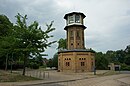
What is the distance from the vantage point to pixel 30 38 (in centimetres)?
2928

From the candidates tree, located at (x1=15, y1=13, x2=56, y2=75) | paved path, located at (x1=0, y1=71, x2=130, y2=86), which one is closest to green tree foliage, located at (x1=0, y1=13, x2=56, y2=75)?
tree, located at (x1=15, y1=13, x2=56, y2=75)

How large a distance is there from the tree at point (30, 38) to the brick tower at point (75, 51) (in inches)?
816

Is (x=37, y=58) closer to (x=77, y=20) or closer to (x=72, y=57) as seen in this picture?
(x=72, y=57)

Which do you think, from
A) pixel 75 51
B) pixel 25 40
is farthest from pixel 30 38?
pixel 75 51

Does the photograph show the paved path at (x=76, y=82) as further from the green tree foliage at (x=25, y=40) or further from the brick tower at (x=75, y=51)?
the brick tower at (x=75, y=51)

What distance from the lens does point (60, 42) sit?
73.4 m

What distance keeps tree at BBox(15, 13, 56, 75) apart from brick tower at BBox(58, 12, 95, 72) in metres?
Result: 20.7

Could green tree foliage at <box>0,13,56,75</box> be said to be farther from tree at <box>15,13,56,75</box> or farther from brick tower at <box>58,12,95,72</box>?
brick tower at <box>58,12,95,72</box>

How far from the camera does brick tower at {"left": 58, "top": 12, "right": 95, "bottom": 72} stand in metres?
50.5

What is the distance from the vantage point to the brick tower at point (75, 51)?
5053 cm

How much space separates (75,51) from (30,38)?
23.0 m

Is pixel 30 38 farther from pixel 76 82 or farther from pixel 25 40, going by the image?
pixel 76 82

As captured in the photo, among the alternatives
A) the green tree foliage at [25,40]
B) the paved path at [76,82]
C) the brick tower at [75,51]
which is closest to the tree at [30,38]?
the green tree foliage at [25,40]

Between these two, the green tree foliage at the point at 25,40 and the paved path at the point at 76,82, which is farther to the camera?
the green tree foliage at the point at 25,40
